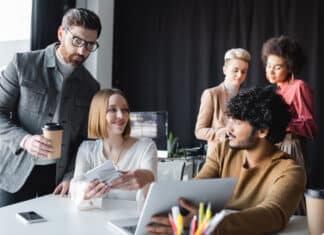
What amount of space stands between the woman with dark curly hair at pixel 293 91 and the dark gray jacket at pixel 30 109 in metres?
1.21

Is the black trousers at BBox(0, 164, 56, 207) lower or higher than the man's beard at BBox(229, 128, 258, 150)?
lower

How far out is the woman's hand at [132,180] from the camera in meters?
1.72

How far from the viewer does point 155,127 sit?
380 cm

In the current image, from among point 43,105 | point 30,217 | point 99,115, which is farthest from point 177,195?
point 43,105

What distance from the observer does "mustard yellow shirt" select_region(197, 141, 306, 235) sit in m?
1.35

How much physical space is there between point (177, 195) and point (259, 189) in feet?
1.69

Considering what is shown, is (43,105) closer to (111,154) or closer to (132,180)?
(111,154)

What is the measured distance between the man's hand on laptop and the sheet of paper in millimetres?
422

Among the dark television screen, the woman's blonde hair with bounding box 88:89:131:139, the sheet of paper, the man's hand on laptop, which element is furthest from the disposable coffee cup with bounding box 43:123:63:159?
the dark television screen

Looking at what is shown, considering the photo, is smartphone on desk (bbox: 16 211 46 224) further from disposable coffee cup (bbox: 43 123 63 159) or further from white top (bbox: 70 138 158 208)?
white top (bbox: 70 138 158 208)

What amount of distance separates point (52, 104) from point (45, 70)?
180 mm

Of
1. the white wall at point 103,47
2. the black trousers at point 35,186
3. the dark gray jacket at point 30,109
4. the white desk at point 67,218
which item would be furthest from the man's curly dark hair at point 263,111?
the white wall at point 103,47

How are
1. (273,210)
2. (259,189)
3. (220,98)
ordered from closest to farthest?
(273,210) < (259,189) < (220,98)

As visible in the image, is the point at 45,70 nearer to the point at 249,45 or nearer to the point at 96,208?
the point at 96,208
